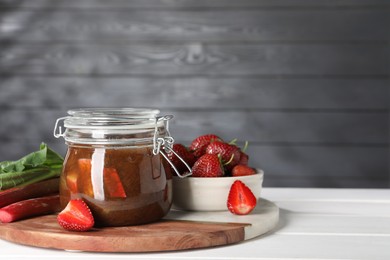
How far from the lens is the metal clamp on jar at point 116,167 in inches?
35.9

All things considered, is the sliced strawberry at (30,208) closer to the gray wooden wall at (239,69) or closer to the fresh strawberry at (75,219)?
the fresh strawberry at (75,219)

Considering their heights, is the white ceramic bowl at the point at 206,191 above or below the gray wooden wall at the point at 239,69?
below

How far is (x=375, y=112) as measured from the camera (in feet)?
7.72

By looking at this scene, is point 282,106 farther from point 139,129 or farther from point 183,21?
point 139,129

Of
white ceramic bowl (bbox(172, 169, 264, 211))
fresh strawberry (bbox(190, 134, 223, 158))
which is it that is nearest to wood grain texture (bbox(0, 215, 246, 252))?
white ceramic bowl (bbox(172, 169, 264, 211))

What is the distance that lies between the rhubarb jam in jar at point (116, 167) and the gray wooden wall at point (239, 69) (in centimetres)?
145

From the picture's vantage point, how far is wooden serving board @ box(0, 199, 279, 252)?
0.85 metres

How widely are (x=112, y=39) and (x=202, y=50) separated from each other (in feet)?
1.14

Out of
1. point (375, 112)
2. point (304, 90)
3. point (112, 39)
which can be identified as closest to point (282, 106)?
point (304, 90)

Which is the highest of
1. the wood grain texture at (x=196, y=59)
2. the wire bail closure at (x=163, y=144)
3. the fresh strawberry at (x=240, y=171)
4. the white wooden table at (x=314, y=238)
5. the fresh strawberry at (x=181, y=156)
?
the wood grain texture at (x=196, y=59)

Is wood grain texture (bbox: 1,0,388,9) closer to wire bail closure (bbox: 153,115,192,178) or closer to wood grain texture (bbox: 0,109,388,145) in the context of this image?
wood grain texture (bbox: 0,109,388,145)

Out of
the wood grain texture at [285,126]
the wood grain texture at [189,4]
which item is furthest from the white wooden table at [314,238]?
the wood grain texture at [189,4]

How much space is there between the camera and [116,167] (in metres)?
0.91

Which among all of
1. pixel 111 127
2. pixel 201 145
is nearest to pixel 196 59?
pixel 201 145
